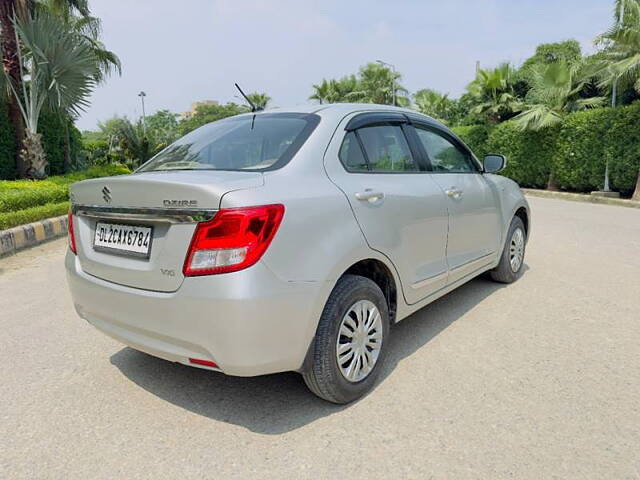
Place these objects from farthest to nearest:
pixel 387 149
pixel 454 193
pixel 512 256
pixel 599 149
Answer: pixel 599 149 < pixel 512 256 < pixel 454 193 < pixel 387 149

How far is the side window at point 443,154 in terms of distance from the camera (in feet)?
11.8

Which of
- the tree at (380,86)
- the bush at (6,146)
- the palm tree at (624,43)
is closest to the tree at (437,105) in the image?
the tree at (380,86)

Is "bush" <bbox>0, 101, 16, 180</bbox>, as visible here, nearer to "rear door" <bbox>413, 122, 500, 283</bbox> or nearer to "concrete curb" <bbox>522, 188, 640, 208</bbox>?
"rear door" <bbox>413, 122, 500, 283</bbox>

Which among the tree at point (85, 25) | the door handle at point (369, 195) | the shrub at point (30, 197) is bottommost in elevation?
the shrub at point (30, 197)

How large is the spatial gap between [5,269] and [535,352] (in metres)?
6.01

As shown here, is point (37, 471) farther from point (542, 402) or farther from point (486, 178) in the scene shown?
point (486, 178)

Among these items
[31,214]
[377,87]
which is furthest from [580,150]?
[377,87]

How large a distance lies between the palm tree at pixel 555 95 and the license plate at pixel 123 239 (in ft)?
51.9

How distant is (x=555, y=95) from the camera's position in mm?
15938

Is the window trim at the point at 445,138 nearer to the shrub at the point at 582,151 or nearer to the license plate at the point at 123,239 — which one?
the license plate at the point at 123,239

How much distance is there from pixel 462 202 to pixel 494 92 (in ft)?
61.8

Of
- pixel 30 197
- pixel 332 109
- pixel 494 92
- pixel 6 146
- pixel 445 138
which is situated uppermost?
pixel 494 92

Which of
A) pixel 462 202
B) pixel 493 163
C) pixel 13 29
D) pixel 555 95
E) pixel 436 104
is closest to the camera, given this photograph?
pixel 462 202

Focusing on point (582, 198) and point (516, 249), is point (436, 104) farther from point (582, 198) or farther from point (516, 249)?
point (516, 249)
